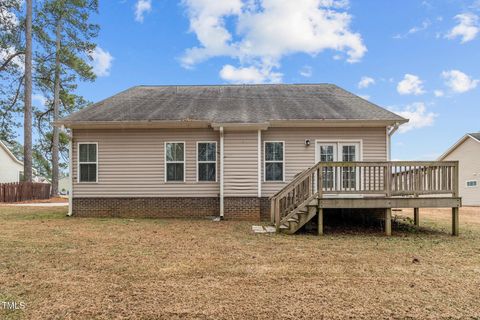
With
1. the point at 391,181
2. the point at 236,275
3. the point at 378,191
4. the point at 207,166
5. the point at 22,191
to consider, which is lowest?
the point at 236,275

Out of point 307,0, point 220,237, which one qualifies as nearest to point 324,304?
point 220,237

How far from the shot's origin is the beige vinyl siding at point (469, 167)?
21.3 meters

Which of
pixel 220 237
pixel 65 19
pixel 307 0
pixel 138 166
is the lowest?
pixel 220 237

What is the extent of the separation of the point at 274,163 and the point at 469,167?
19223mm

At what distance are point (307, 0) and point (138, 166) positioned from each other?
979cm

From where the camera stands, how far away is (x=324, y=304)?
3451 mm

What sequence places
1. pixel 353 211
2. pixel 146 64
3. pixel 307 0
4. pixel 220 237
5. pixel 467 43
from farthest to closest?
pixel 146 64
pixel 467 43
pixel 307 0
pixel 353 211
pixel 220 237

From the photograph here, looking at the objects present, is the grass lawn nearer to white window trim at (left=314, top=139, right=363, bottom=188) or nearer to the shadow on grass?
the shadow on grass

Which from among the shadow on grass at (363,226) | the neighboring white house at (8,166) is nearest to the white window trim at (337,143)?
the shadow on grass at (363,226)

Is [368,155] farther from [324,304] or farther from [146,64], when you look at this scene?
[146,64]

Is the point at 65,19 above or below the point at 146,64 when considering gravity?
above

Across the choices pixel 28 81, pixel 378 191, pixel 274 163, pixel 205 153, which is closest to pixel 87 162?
pixel 205 153

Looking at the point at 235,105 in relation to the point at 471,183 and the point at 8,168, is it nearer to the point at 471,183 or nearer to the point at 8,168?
the point at 471,183

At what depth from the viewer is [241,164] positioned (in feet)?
33.7
